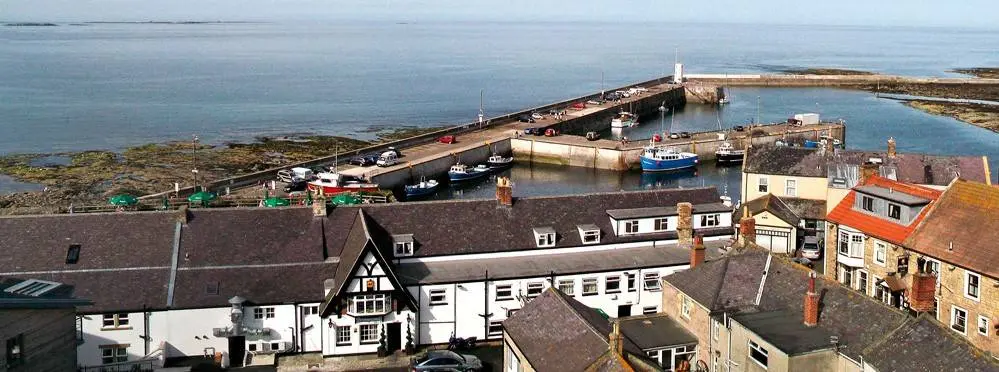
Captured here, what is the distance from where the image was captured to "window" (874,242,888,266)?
1609 inches

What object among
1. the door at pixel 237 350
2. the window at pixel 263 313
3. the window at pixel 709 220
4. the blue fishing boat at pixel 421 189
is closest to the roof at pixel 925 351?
the window at pixel 709 220

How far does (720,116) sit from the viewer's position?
502 feet

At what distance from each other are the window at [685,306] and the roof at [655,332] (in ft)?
1.47

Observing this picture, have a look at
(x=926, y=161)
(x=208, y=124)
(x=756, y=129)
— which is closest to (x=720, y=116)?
(x=756, y=129)

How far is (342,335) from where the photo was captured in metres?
37.7

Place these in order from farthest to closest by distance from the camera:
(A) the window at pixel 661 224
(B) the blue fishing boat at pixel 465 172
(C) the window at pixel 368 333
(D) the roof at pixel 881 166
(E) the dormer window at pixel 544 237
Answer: (B) the blue fishing boat at pixel 465 172, (D) the roof at pixel 881 166, (A) the window at pixel 661 224, (E) the dormer window at pixel 544 237, (C) the window at pixel 368 333

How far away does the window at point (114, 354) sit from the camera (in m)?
36.1

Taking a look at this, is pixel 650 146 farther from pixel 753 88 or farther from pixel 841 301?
pixel 753 88

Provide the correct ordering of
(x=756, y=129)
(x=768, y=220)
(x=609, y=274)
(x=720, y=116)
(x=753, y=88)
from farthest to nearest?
1. (x=753, y=88)
2. (x=720, y=116)
3. (x=756, y=129)
4. (x=768, y=220)
5. (x=609, y=274)

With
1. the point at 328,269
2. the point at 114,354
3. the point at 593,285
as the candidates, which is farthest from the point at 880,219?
the point at 114,354

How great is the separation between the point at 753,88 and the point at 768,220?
150485mm

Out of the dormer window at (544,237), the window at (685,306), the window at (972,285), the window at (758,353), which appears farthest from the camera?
the dormer window at (544,237)

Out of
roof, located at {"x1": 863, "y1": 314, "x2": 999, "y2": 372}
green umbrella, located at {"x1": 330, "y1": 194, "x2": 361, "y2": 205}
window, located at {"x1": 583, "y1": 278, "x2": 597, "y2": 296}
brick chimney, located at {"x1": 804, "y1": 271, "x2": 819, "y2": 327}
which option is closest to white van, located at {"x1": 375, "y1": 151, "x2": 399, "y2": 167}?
green umbrella, located at {"x1": 330, "y1": 194, "x2": 361, "y2": 205}

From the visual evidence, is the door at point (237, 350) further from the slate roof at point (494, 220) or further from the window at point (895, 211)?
the window at point (895, 211)
